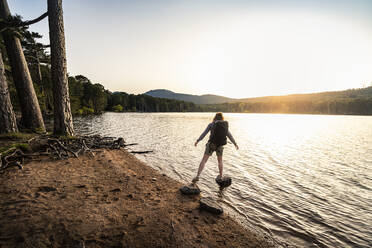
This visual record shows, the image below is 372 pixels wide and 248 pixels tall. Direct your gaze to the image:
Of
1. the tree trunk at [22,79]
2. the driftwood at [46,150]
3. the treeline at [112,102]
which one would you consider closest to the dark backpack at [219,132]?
the driftwood at [46,150]

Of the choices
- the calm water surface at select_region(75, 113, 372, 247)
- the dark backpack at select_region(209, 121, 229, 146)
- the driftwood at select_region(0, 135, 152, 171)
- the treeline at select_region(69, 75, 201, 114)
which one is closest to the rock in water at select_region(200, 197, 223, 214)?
the calm water surface at select_region(75, 113, 372, 247)

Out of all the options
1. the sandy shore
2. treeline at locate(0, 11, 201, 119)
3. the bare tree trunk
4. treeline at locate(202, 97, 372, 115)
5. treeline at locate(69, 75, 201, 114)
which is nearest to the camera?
the sandy shore

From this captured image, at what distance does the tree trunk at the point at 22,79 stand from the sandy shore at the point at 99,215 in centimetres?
711

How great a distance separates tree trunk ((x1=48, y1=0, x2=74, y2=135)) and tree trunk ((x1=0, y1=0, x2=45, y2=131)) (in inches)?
123

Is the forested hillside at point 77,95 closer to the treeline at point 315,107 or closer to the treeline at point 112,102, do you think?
the treeline at point 112,102

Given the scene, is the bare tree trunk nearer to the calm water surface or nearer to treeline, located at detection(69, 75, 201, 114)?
the calm water surface

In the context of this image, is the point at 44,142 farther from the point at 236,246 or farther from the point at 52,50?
the point at 236,246

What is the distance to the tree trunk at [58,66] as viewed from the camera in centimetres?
843

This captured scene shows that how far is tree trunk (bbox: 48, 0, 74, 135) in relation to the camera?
27.7 ft

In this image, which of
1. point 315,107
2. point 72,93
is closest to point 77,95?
point 72,93

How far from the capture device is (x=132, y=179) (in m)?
6.32

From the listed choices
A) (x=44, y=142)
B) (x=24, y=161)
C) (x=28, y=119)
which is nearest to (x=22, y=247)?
(x=24, y=161)

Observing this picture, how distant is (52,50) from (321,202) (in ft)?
50.5

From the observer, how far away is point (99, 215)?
3695 mm
